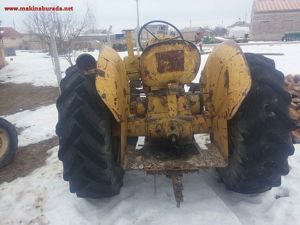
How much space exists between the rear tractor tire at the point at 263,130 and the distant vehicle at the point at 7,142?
3.34 metres

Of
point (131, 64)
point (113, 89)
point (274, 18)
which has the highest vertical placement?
point (113, 89)

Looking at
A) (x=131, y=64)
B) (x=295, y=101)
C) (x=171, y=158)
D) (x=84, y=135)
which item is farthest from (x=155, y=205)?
(x=295, y=101)

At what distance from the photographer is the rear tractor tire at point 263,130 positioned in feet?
9.71

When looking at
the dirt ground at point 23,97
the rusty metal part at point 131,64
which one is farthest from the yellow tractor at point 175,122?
the dirt ground at point 23,97

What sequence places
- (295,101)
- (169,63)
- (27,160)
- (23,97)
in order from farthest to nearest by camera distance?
(23,97) → (295,101) → (27,160) → (169,63)

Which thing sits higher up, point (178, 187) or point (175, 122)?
point (175, 122)

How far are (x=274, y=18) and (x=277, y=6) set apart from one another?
53.7 inches

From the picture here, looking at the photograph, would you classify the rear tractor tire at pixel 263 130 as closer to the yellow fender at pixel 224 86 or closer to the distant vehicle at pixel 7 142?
the yellow fender at pixel 224 86

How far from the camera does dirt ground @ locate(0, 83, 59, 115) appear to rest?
29.7 ft

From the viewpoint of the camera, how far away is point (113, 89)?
9.78ft

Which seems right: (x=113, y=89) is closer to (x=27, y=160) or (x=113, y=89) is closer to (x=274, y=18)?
(x=27, y=160)

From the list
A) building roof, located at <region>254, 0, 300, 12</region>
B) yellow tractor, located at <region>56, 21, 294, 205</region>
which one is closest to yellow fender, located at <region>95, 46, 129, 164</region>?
A: yellow tractor, located at <region>56, 21, 294, 205</region>

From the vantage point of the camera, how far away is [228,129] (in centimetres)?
347

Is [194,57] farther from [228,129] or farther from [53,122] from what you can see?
[53,122]
